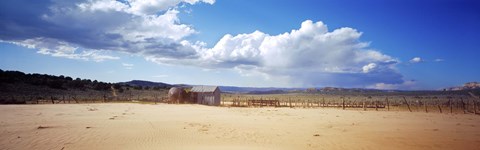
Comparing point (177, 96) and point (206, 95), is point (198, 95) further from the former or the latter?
point (177, 96)

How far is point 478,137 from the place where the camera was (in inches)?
587

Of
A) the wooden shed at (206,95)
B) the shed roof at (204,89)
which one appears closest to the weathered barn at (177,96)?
the wooden shed at (206,95)

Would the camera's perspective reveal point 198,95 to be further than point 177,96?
Yes

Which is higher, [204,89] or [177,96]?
[204,89]

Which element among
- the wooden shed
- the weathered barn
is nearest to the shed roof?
the wooden shed

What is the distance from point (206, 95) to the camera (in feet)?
160

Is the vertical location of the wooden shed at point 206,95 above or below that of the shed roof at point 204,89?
below

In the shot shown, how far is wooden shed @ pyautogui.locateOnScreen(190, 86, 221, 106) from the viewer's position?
156ft

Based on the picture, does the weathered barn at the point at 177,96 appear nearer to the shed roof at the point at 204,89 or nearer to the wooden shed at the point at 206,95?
the wooden shed at the point at 206,95

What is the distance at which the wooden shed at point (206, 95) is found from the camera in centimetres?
4766

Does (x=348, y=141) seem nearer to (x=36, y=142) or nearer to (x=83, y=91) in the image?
(x=36, y=142)

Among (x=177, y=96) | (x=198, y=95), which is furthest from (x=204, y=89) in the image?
(x=177, y=96)

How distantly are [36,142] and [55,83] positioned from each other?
56549 mm

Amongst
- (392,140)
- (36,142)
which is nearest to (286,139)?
(392,140)
